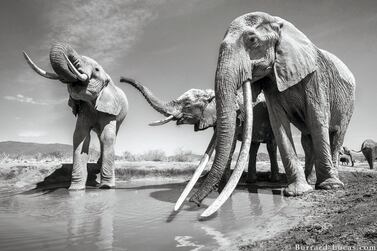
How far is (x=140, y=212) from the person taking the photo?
431cm

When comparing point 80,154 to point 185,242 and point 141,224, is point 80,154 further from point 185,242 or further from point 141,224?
point 185,242

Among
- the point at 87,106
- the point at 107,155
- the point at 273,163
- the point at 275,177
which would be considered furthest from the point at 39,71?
the point at 275,177

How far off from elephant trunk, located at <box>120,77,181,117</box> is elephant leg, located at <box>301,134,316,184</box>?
2961mm

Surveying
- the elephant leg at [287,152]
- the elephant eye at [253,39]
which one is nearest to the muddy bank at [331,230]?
the elephant leg at [287,152]

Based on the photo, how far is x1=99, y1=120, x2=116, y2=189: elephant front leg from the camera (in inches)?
310

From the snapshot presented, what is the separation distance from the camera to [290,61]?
540 cm

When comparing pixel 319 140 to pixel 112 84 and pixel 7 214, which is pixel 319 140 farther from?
pixel 112 84

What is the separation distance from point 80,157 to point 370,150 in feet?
50.1

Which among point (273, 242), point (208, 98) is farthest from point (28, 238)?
point (208, 98)


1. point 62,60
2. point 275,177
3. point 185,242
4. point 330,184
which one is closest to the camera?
point 185,242

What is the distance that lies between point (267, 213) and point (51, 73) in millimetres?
6341

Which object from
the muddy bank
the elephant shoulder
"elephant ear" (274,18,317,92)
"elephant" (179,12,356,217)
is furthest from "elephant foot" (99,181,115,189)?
the elephant shoulder

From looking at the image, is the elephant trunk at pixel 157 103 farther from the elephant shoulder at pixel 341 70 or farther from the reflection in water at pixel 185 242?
the reflection in water at pixel 185 242

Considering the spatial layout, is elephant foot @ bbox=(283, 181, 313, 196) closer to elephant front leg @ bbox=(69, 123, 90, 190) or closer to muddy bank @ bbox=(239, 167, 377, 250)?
muddy bank @ bbox=(239, 167, 377, 250)
